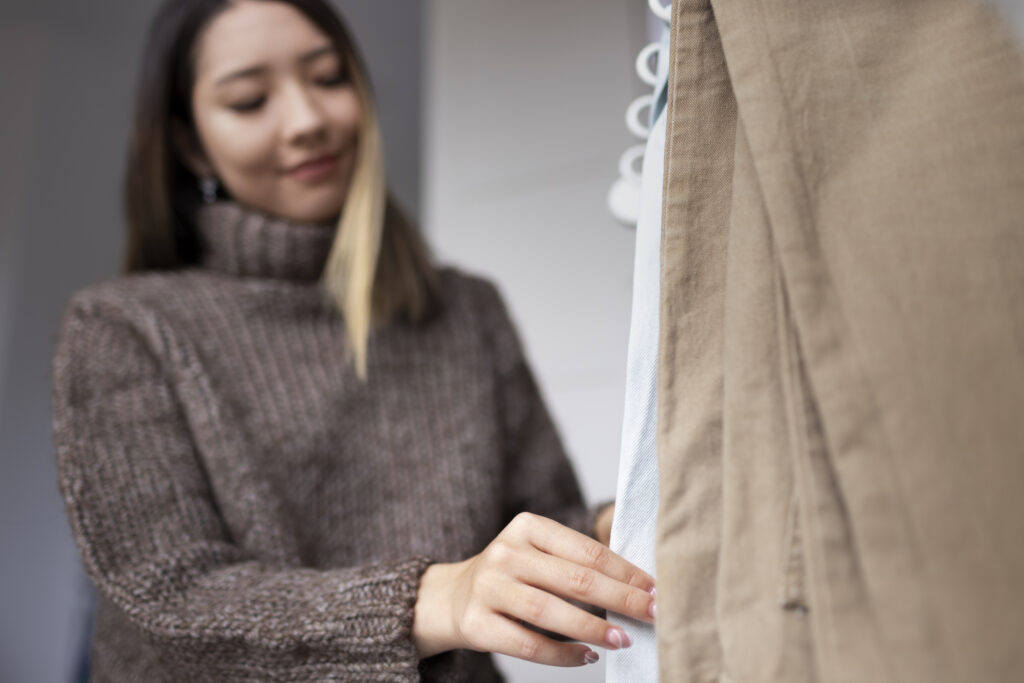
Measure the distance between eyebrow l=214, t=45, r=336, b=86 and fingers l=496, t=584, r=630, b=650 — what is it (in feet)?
2.03

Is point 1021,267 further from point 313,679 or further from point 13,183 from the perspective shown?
point 13,183

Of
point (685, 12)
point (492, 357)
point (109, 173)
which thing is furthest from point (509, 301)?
point (685, 12)

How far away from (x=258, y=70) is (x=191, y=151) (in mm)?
171

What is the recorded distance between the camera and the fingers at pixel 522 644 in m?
0.39

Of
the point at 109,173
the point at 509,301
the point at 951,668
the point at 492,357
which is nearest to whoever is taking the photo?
the point at 951,668

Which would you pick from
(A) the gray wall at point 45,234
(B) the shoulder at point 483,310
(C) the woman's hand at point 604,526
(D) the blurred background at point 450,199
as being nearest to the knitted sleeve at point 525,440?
(B) the shoulder at point 483,310

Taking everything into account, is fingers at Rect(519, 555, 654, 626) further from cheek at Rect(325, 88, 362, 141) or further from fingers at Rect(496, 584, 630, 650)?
cheek at Rect(325, 88, 362, 141)

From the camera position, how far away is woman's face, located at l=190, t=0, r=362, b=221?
2.61 ft

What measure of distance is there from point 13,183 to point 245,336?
3.43ft

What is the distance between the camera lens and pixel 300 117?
78cm

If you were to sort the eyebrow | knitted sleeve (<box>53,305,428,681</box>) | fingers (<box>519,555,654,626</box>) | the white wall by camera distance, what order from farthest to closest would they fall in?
the white wall < the eyebrow < knitted sleeve (<box>53,305,428,681</box>) < fingers (<box>519,555,654,626</box>)

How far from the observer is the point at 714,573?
1.14 feet

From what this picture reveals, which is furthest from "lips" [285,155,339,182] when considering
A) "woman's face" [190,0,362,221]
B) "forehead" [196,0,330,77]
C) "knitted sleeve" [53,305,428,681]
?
"knitted sleeve" [53,305,428,681]

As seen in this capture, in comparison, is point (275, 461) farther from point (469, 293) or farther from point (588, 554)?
point (588, 554)
